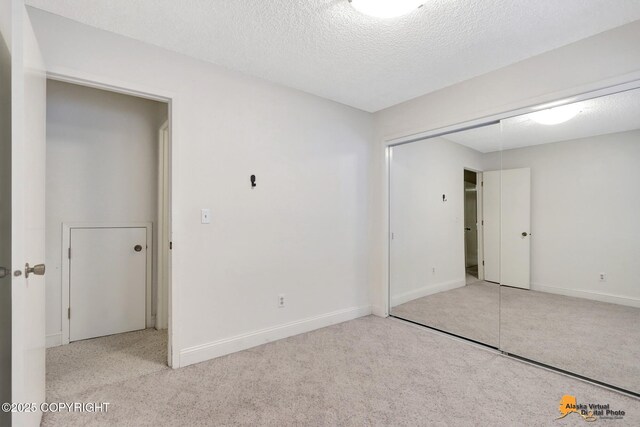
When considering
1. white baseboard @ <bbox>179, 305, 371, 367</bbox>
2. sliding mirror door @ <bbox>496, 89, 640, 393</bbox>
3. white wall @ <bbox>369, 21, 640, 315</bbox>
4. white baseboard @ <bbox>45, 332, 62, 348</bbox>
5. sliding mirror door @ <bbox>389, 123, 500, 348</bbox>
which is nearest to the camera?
white wall @ <bbox>369, 21, 640, 315</bbox>

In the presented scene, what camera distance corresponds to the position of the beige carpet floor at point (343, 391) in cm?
169

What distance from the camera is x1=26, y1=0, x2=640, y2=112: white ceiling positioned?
5.82 ft

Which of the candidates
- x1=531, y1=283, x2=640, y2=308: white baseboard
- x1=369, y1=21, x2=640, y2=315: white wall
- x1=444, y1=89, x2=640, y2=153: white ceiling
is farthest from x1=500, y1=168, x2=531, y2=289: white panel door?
x1=369, y1=21, x2=640, y2=315: white wall

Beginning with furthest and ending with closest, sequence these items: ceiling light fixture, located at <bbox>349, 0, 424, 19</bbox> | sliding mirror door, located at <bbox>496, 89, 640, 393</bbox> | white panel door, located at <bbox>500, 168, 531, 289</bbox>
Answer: white panel door, located at <bbox>500, 168, 531, 289</bbox>, sliding mirror door, located at <bbox>496, 89, 640, 393</bbox>, ceiling light fixture, located at <bbox>349, 0, 424, 19</bbox>

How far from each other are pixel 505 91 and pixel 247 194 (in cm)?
234

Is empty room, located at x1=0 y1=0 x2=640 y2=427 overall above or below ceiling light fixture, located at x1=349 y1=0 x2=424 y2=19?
below

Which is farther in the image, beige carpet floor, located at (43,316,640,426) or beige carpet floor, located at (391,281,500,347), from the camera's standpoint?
beige carpet floor, located at (391,281,500,347)

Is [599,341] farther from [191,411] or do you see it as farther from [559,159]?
[191,411]

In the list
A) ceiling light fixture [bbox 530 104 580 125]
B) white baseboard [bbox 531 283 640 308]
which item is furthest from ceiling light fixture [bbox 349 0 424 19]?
white baseboard [bbox 531 283 640 308]

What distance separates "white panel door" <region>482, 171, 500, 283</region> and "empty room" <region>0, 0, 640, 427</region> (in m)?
0.02

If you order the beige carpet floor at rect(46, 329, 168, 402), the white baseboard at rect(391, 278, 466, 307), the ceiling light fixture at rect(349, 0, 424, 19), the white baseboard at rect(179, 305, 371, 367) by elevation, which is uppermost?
the ceiling light fixture at rect(349, 0, 424, 19)

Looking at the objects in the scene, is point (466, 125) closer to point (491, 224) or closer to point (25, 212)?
point (491, 224)
